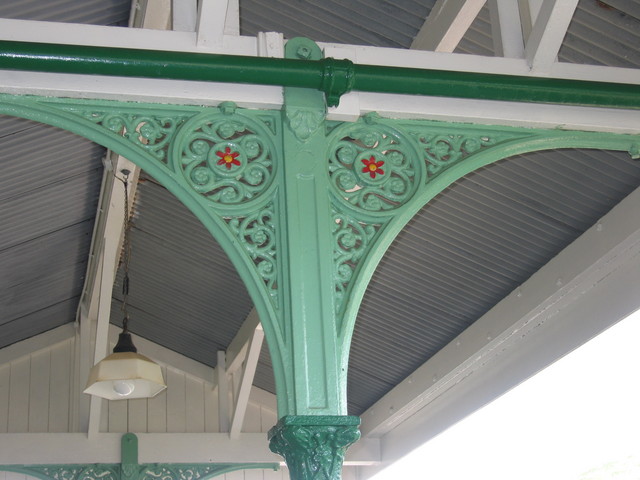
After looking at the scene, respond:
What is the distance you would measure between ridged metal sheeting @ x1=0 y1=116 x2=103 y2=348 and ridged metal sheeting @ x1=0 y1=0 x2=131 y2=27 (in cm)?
76

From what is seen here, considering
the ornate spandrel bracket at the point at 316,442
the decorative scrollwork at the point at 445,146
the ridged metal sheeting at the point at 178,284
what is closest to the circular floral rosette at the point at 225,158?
the decorative scrollwork at the point at 445,146

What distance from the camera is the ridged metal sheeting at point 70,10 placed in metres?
5.47

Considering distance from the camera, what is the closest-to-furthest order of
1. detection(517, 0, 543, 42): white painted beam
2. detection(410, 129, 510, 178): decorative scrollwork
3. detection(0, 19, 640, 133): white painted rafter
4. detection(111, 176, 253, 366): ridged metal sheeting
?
detection(0, 19, 640, 133): white painted rafter, detection(410, 129, 510, 178): decorative scrollwork, detection(517, 0, 543, 42): white painted beam, detection(111, 176, 253, 366): ridged metal sheeting

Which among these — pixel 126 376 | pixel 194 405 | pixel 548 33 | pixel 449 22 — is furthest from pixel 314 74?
pixel 194 405

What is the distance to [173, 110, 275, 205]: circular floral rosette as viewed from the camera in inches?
148

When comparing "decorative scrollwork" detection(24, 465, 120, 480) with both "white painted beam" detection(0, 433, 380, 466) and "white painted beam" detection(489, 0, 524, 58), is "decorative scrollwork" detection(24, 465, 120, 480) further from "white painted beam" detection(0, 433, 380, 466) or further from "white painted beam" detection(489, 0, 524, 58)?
"white painted beam" detection(489, 0, 524, 58)

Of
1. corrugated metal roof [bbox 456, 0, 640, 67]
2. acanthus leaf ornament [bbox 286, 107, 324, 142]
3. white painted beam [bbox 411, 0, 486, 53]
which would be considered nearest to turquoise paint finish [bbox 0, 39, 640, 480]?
acanthus leaf ornament [bbox 286, 107, 324, 142]

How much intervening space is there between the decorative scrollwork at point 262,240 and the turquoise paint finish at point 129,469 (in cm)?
728

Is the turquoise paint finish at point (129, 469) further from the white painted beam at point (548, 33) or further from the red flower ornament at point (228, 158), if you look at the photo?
the white painted beam at point (548, 33)

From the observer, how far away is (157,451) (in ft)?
35.2

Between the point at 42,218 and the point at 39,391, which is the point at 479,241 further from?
the point at 39,391

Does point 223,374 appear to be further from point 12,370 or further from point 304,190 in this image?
point 304,190

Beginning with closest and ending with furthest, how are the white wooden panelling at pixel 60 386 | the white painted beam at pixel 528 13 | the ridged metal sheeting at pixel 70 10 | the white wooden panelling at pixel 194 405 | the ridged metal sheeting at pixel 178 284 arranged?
the white painted beam at pixel 528 13
the ridged metal sheeting at pixel 70 10
the ridged metal sheeting at pixel 178 284
the white wooden panelling at pixel 60 386
the white wooden panelling at pixel 194 405

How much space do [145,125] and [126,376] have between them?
122 inches
